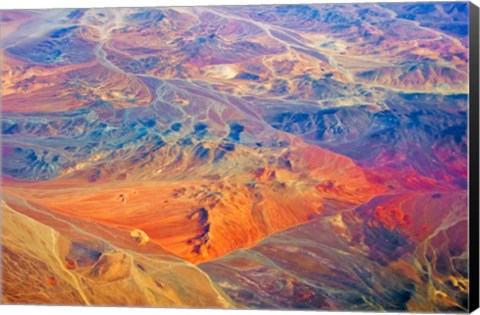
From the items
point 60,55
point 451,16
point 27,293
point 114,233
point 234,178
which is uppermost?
point 451,16

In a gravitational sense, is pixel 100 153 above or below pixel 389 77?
below

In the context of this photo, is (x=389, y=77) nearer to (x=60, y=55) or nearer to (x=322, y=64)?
(x=322, y=64)

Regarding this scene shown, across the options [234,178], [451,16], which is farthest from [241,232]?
[451,16]

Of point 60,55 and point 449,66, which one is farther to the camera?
point 60,55

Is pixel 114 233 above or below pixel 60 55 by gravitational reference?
below

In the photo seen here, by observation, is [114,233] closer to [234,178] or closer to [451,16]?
[234,178]

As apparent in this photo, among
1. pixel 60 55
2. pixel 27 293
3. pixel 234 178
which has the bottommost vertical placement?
pixel 27 293

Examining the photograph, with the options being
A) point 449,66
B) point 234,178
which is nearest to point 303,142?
point 234,178

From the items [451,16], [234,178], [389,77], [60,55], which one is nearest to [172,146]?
[234,178]
